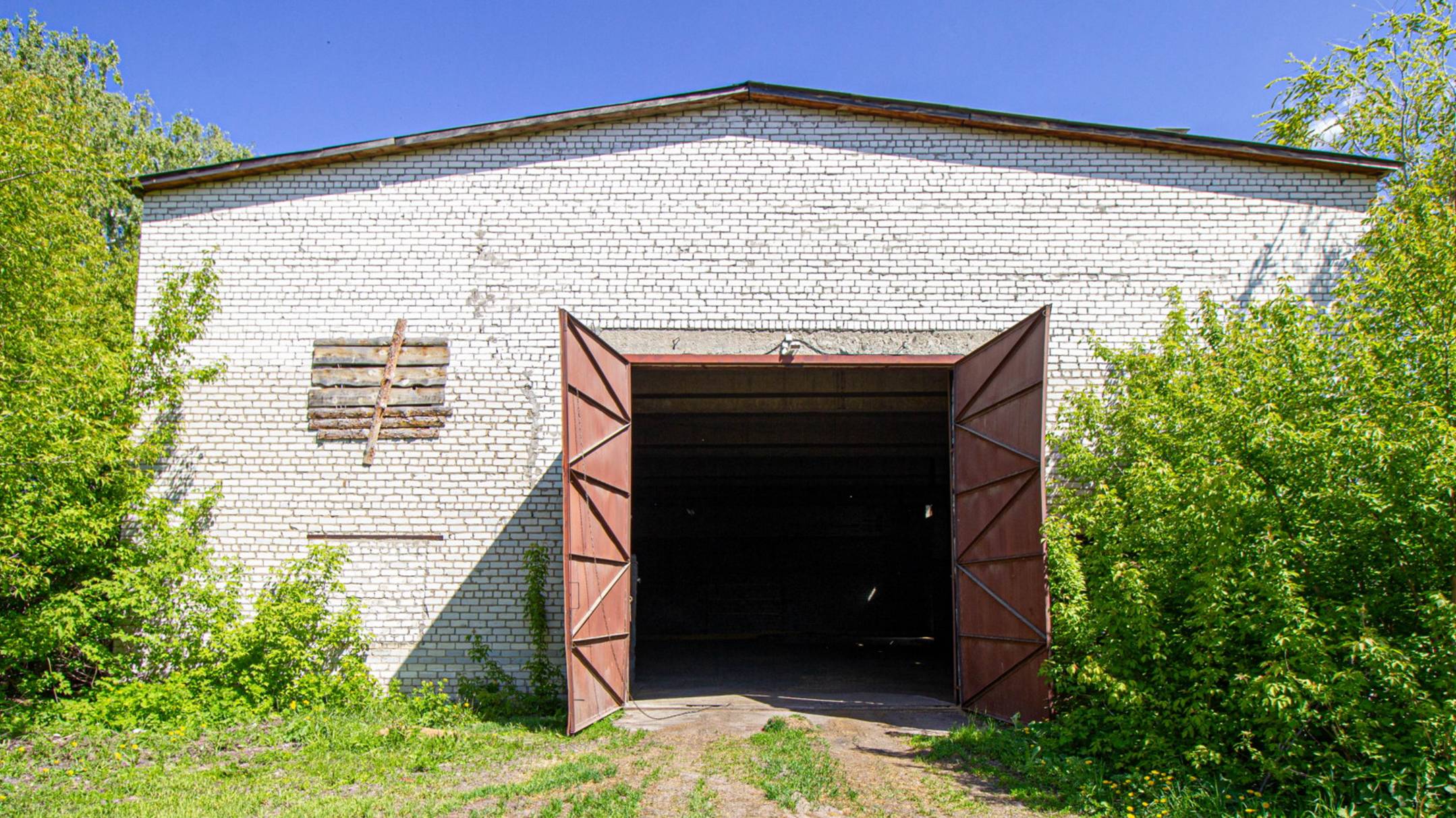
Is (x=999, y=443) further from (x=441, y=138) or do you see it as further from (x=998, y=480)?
(x=441, y=138)

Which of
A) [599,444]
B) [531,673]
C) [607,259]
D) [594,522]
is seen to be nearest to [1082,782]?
[594,522]

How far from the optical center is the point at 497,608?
8.75 m

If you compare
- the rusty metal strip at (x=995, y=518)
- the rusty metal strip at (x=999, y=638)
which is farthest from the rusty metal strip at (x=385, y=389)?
the rusty metal strip at (x=999, y=638)

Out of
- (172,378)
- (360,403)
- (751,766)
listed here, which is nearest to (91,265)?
(172,378)

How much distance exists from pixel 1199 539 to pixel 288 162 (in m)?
9.21

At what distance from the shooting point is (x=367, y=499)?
29.1 feet

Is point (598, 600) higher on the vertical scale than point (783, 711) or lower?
higher

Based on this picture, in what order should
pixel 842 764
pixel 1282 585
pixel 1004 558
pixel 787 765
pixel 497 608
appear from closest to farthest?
1. pixel 1282 585
2. pixel 787 765
3. pixel 842 764
4. pixel 1004 558
5. pixel 497 608

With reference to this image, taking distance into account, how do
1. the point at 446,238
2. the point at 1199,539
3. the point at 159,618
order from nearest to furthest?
1. the point at 1199,539
2. the point at 159,618
3. the point at 446,238

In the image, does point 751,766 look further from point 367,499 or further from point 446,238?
point 446,238

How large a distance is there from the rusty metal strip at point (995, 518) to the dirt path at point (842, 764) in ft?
5.10

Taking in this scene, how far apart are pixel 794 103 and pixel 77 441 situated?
755cm

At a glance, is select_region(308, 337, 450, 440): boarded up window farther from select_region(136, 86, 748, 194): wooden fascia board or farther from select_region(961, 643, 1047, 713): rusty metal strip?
select_region(961, 643, 1047, 713): rusty metal strip

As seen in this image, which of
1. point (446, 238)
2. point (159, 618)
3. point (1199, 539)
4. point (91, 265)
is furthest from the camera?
point (91, 265)
